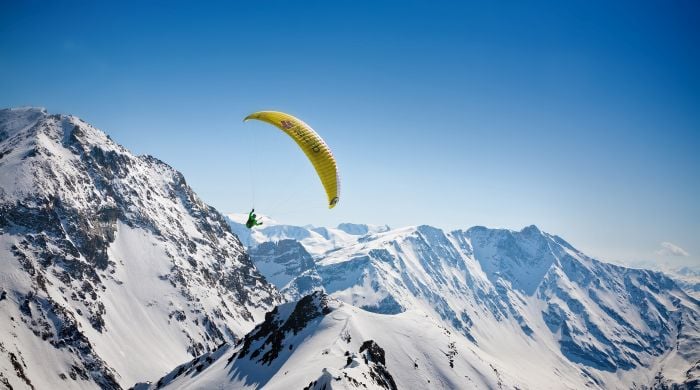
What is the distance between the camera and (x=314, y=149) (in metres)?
54.6

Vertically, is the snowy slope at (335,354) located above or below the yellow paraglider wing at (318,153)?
below

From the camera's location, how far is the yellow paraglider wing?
179ft

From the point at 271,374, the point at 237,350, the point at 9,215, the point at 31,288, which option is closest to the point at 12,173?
the point at 9,215

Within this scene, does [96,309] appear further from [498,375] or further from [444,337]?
[498,375]

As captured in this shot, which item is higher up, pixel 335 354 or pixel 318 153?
pixel 318 153

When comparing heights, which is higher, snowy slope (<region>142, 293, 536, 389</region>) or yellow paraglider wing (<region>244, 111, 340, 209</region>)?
yellow paraglider wing (<region>244, 111, 340, 209</region>)

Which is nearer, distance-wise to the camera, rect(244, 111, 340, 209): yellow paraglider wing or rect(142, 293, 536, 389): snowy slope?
rect(244, 111, 340, 209): yellow paraglider wing

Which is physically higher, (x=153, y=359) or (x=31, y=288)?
(x=31, y=288)

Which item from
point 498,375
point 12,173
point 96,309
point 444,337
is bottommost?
point 498,375

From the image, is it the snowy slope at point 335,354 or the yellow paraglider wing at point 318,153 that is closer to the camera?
the yellow paraglider wing at point 318,153

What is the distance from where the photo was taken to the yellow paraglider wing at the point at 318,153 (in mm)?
54531

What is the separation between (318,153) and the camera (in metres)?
54.5

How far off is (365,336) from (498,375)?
41.6 metres

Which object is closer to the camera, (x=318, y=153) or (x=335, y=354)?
(x=318, y=153)
